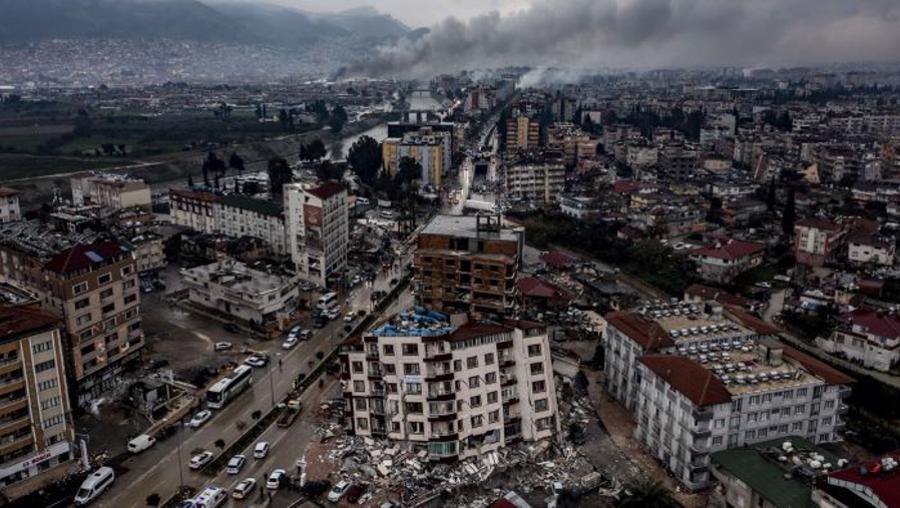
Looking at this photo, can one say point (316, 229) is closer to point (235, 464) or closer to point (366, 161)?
point (235, 464)

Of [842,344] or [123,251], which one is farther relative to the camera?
[842,344]

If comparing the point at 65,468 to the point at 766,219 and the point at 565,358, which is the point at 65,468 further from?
the point at 766,219

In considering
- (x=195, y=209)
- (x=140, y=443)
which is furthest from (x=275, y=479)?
(x=195, y=209)

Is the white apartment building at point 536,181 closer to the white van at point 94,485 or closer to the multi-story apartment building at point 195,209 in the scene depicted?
the multi-story apartment building at point 195,209

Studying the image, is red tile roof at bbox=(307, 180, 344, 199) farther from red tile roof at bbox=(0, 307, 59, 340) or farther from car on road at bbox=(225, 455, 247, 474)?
car on road at bbox=(225, 455, 247, 474)

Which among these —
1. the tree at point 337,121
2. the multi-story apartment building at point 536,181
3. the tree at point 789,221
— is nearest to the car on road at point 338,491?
the tree at point 789,221

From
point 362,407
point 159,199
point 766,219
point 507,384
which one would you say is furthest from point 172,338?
point 766,219

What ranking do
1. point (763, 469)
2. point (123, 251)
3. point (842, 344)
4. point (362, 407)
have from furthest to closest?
point (842, 344) < point (123, 251) < point (362, 407) < point (763, 469)
